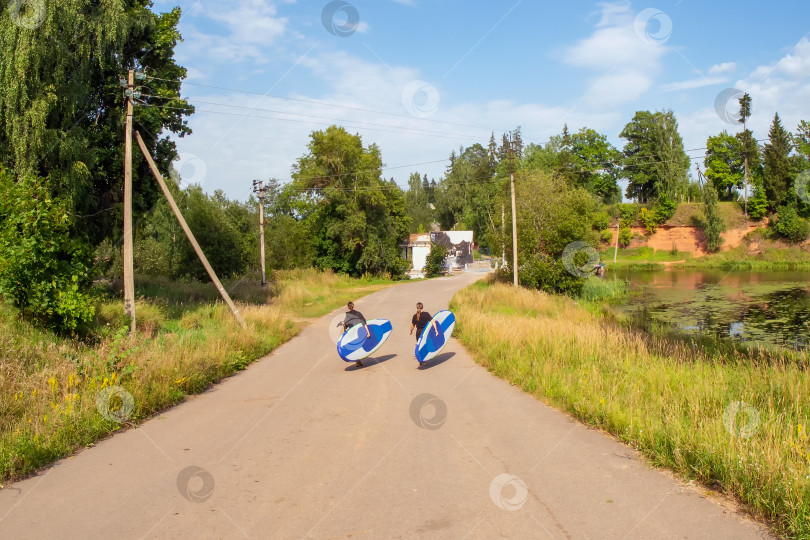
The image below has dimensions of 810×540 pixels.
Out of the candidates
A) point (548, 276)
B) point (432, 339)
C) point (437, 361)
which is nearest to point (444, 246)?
point (548, 276)

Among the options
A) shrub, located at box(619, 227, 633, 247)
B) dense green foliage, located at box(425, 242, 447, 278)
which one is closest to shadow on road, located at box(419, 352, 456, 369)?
dense green foliage, located at box(425, 242, 447, 278)

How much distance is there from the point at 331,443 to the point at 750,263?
253ft

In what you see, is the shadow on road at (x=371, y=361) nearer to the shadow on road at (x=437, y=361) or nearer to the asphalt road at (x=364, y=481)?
the shadow on road at (x=437, y=361)

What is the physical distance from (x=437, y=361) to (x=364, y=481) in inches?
354

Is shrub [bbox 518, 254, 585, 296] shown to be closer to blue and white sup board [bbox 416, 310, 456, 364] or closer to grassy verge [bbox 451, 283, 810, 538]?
grassy verge [bbox 451, 283, 810, 538]

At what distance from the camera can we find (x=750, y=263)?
7025 centimetres

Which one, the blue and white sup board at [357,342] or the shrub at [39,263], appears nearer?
the shrub at [39,263]

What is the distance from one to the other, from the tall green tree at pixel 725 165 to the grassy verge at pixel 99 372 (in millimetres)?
87850

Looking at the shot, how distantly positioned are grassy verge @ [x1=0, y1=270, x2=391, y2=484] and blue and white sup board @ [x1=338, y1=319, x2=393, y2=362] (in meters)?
2.94

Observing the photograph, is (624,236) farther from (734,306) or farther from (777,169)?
(734,306)

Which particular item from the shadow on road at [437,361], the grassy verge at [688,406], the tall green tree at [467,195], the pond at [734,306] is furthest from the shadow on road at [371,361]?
the tall green tree at [467,195]

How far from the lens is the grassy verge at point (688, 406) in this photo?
526 centimetres

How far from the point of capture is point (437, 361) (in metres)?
15.1

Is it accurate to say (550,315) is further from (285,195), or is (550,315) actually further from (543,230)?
(285,195)
